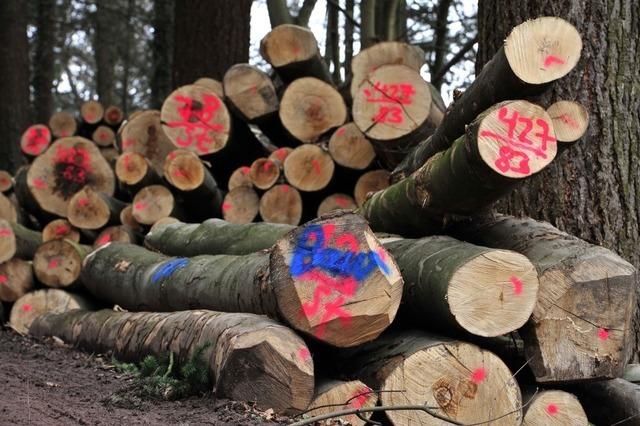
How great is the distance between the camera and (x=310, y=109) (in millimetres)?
7066

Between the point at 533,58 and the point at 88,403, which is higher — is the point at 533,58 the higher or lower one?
the higher one

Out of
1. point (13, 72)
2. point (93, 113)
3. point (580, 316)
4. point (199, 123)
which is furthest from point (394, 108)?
point (13, 72)

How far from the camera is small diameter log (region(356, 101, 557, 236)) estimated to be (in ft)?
12.7

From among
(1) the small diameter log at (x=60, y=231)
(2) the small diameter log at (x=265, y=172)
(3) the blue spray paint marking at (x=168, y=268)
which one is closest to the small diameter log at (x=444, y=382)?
(3) the blue spray paint marking at (x=168, y=268)

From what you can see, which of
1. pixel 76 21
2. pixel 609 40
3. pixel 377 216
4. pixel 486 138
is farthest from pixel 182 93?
pixel 76 21

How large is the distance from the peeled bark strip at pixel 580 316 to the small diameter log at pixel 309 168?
9.19ft

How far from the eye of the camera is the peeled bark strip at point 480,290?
12.5ft

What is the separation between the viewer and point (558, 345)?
13.1ft

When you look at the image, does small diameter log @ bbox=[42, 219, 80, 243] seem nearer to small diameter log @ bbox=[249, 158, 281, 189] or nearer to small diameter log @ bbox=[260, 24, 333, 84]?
small diameter log @ bbox=[249, 158, 281, 189]

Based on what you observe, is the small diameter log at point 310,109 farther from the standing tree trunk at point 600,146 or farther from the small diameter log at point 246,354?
the small diameter log at point 246,354

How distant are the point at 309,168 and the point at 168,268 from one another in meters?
1.72

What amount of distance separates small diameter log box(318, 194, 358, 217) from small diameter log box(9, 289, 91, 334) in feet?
6.02

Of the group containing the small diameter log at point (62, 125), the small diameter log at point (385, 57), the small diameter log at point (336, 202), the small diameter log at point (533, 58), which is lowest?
the small diameter log at point (336, 202)

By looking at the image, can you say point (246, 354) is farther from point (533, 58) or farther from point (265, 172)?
point (265, 172)
